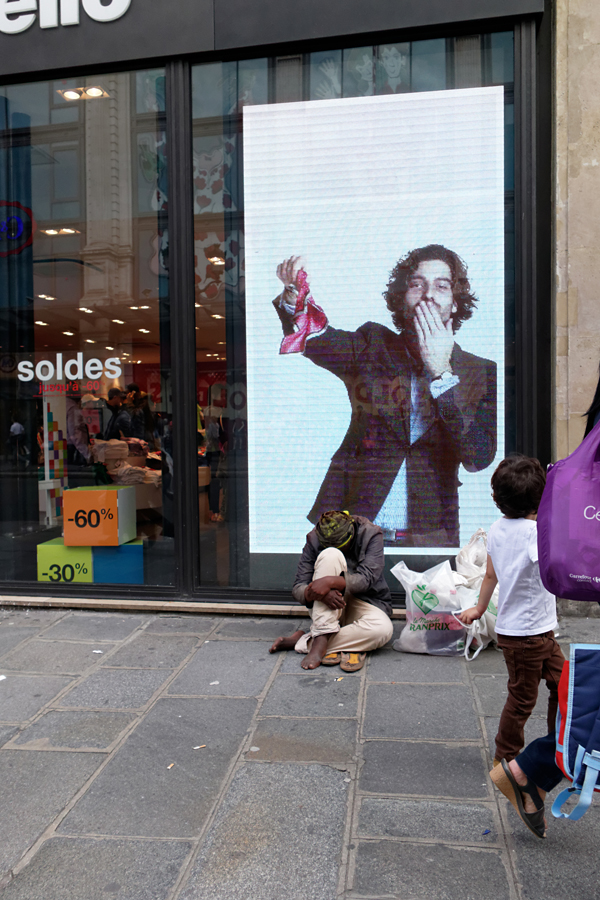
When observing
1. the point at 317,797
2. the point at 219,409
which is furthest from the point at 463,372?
the point at 317,797

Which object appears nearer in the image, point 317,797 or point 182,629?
point 317,797

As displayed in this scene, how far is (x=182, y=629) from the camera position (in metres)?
5.46

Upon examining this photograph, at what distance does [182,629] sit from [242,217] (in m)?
3.26

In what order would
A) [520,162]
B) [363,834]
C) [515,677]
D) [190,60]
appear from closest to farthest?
[363,834] < [515,677] < [520,162] < [190,60]

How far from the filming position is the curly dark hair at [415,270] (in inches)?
218

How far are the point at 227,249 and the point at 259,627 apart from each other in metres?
2.99

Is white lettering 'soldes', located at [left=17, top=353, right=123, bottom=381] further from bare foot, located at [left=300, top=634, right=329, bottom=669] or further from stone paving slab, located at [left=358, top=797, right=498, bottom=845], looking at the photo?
stone paving slab, located at [left=358, top=797, right=498, bottom=845]

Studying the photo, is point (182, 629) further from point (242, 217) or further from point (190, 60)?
point (190, 60)

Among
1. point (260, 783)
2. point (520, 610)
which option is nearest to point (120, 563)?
point (260, 783)

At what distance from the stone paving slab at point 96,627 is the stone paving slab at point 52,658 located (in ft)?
0.51

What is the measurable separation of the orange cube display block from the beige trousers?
6.56ft

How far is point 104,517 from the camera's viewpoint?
20.1ft

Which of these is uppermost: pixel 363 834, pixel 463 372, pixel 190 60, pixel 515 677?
pixel 190 60

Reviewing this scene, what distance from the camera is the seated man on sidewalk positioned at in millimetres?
4672
